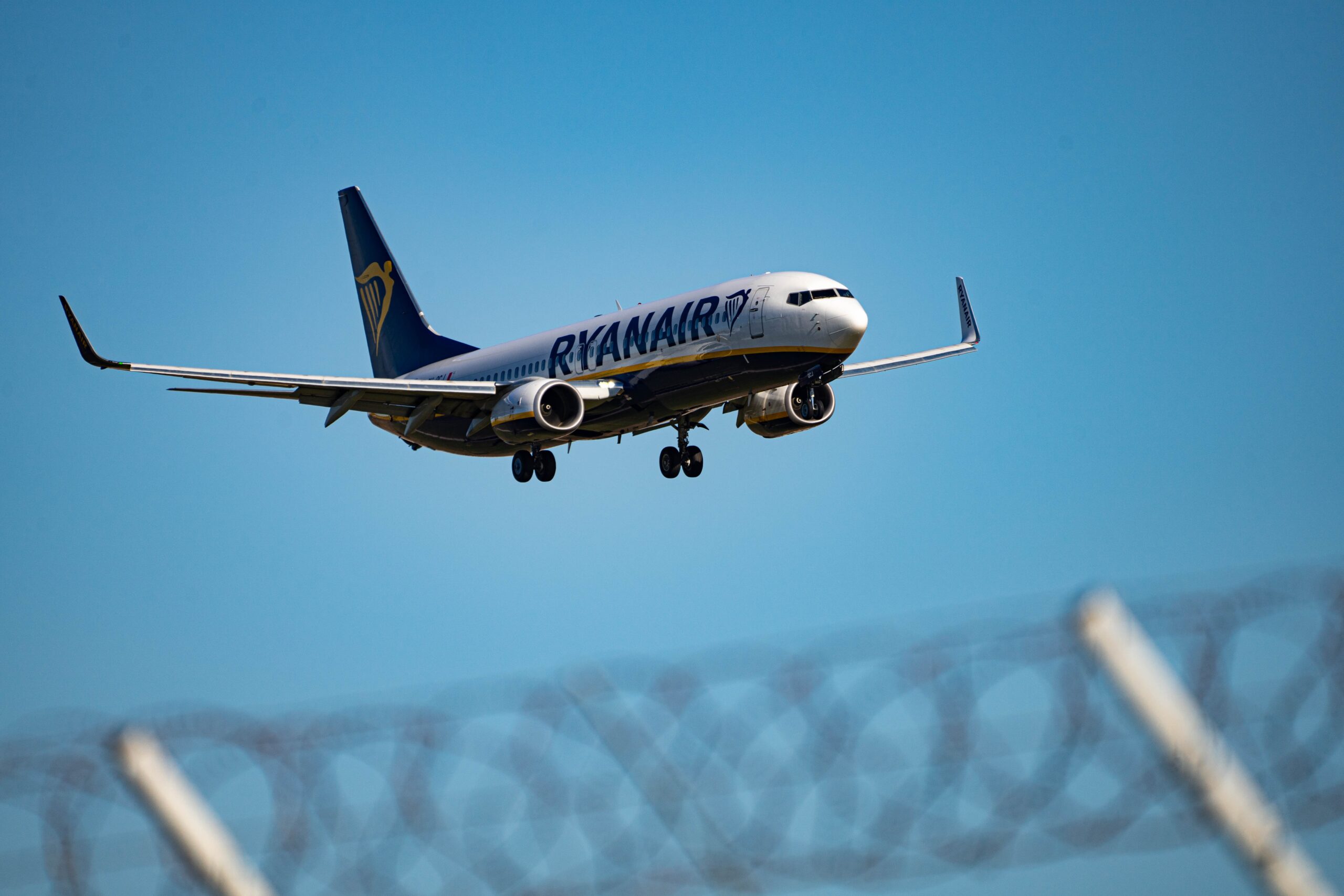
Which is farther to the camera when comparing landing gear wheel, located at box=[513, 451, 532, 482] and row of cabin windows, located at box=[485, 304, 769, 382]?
landing gear wheel, located at box=[513, 451, 532, 482]

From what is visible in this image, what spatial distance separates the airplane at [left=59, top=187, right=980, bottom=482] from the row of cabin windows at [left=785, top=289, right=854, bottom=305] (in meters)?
0.04

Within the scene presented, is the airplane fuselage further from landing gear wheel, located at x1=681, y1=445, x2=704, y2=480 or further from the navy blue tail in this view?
the navy blue tail

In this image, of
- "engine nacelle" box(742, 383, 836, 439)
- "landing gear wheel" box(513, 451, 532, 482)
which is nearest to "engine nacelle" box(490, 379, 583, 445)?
"landing gear wheel" box(513, 451, 532, 482)

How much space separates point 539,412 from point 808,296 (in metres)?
8.27

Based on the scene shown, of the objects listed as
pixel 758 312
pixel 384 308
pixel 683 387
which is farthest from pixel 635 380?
pixel 384 308

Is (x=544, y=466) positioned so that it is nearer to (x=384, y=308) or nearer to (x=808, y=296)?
(x=808, y=296)

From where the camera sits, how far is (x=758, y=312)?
36438mm

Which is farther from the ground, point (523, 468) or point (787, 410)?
point (787, 410)

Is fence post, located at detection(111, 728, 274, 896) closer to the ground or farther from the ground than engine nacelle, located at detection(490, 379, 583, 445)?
closer to the ground

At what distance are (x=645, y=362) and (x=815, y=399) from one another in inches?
187

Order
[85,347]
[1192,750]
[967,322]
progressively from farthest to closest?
[967,322], [85,347], [1192,750]

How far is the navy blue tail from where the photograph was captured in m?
55.4

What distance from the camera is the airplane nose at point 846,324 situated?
116 feet

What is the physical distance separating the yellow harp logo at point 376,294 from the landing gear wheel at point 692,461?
19393 millimetres
